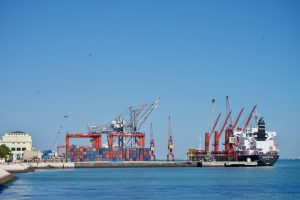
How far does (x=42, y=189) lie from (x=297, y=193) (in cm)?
3283

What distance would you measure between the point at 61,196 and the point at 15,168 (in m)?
74.8

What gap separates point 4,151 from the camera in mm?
181250

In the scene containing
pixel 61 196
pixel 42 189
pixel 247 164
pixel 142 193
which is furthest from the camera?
pixel 247 164

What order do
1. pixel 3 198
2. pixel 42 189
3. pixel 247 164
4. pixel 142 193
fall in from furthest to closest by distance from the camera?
1. pixel 247 164
2. pixel 42 189
3. pixel 142 193
4. pixel 3 198

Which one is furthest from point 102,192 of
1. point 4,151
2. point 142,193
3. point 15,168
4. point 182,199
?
point 4,151

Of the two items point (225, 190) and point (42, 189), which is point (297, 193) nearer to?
point (225, 190)

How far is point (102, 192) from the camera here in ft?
273

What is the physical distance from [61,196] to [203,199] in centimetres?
1616

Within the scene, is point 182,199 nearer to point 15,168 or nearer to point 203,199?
point 203,199

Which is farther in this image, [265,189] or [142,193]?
[265,189]

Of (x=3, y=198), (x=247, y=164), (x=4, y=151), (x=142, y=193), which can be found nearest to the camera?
(x=3, y=198)

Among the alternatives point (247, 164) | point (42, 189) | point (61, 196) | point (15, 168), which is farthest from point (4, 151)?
point (61, 196)

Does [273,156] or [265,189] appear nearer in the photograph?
[265,189]

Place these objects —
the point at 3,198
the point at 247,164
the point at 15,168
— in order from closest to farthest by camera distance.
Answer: the point at 3,198 → the point at 15,168 → the point at 247,164
